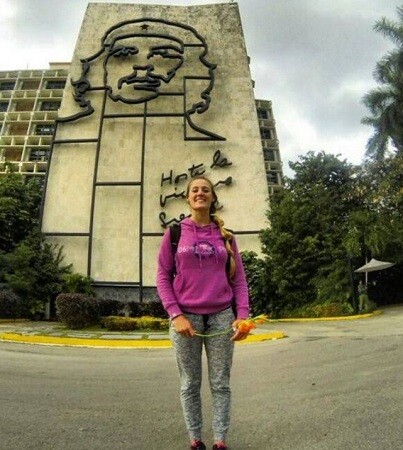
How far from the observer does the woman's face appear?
2.83 metres

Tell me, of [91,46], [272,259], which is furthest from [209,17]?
[272,259]

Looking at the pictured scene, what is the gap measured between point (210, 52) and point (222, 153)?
689 centimetres

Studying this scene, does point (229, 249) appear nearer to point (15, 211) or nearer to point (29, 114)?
point (15, 211)

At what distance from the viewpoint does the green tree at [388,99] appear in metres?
26.9

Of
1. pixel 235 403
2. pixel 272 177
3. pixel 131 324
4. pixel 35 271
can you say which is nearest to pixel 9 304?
pixel 35 271

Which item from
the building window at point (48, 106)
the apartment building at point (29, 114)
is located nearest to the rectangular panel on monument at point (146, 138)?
the apartment building at point (29, 114)

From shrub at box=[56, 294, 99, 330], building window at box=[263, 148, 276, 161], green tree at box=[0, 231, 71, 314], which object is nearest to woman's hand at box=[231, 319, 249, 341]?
shrub at box=[56, 294, 99, 330]

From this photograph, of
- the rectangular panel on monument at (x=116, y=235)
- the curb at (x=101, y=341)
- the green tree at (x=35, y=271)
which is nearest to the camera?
the curb at (x=101, y=341)

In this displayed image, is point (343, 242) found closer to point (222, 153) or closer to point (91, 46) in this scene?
point (222, 153)

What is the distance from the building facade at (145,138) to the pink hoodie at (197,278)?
18.1 m

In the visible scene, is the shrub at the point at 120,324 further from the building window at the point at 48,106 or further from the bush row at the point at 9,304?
the building window at the point at 48,106

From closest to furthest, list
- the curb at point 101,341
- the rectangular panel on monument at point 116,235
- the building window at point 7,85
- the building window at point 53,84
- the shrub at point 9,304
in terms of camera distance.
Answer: the curb at point 101,341
the shrub at point 9,304
the rectangular panel on monument at point 116,235
the building window at point 53,84
the building window at point 7,85

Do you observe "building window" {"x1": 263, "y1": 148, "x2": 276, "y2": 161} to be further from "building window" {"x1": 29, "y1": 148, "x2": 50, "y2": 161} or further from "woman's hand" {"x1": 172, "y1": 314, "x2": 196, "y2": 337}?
"woman's hand" {"x1": 172, "y1": 314, "x2": 196, "y2": 337}

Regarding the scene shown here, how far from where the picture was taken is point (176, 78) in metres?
24.5
